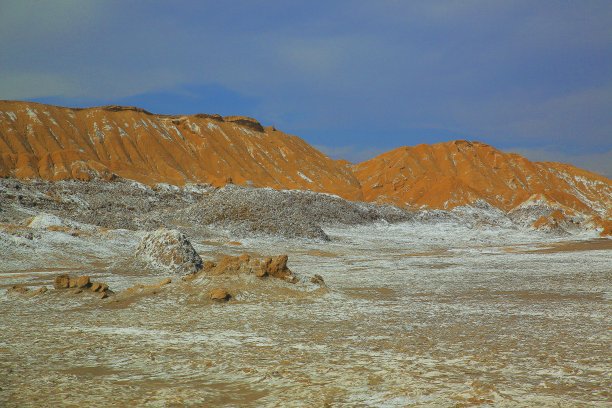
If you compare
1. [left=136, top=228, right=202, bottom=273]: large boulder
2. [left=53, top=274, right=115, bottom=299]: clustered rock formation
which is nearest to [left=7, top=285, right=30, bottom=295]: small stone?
[left=53, top=274, right=115, bottom=299]: clustered rock formation

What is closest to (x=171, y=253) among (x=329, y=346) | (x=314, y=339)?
(x=314, y=339)

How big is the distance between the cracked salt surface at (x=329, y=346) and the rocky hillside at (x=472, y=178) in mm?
97120

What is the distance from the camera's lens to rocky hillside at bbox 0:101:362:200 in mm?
103538

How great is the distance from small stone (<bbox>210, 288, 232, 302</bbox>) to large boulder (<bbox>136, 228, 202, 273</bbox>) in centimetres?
1123

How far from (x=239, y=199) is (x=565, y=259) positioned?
130 feet

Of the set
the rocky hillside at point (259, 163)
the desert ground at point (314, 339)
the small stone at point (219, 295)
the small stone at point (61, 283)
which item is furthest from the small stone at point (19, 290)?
the rocky hillside at point (259, 163)

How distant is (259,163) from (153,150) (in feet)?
95.2

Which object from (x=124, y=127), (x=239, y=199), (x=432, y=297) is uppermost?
(x=124, y=127)

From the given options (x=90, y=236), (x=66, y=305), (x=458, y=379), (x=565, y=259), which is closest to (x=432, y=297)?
(x=458, y=379)

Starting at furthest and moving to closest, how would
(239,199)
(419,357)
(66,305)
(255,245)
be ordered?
(239,199) → (255,245) → (66,305) → (419,357)

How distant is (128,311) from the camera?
18.5 m

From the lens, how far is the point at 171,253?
106ft

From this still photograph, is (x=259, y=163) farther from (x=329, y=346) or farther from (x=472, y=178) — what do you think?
(x=329, y=346)

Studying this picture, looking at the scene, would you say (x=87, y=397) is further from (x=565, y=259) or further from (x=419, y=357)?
(x=565, y=259)
